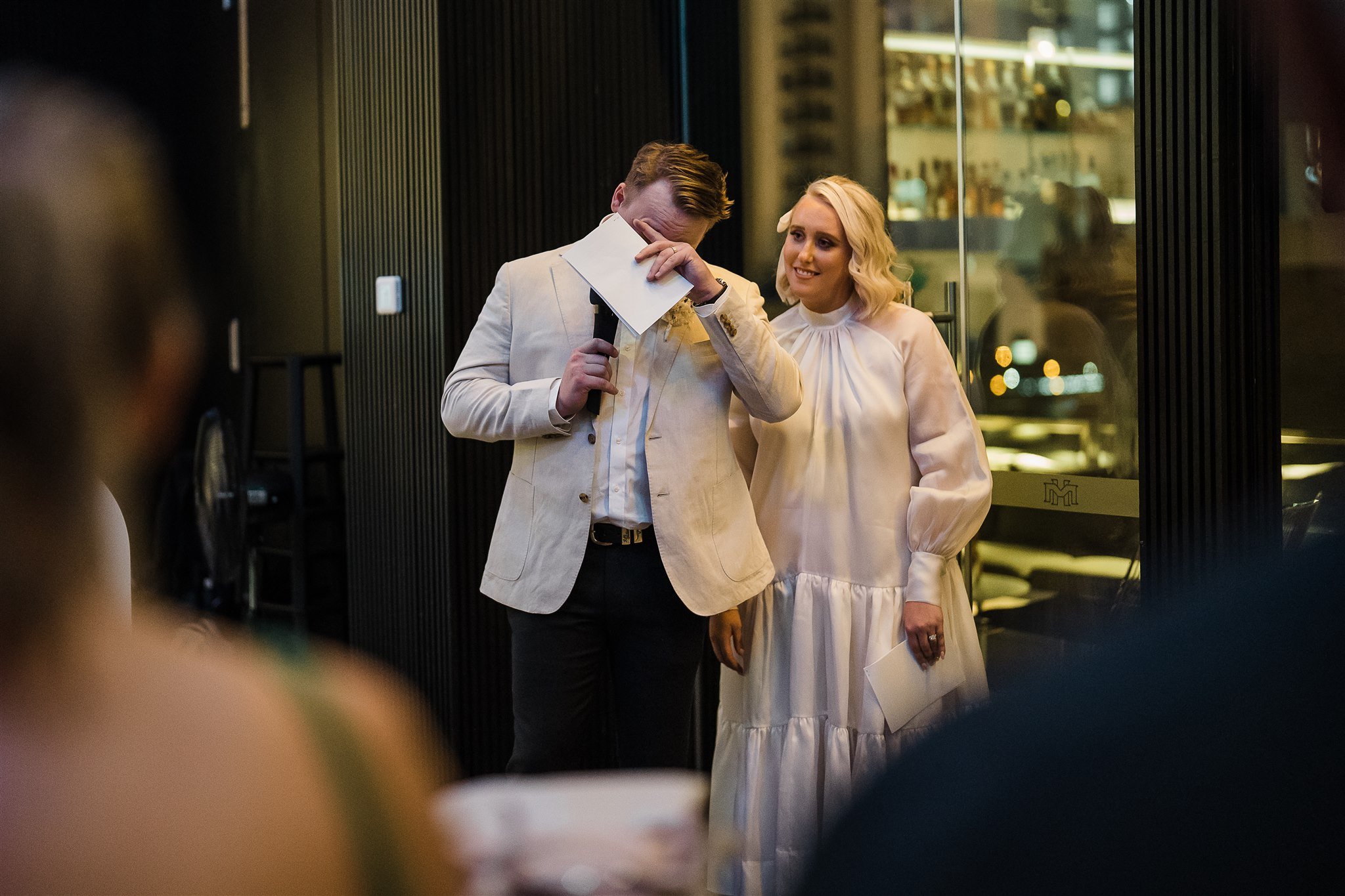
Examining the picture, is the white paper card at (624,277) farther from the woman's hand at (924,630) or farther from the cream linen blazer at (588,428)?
the woman's hand at (924,630)

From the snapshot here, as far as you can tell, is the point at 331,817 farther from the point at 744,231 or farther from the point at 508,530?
the point at 744,231

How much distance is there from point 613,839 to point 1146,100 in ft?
7.61

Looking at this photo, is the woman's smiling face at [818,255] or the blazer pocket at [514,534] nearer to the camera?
the blazer pocket at [514,534]

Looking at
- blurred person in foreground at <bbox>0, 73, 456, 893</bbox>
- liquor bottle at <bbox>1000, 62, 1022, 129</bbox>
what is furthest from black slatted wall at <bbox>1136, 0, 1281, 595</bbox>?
blurred person in foreground at <bbox>0, 73, 456, 893</bbox>

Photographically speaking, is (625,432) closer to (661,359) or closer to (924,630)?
(661,359)

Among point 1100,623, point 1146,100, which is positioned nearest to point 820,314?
point 1146,100

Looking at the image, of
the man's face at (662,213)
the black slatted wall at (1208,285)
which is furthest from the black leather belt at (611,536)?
the black slatted wall at (1208,285)

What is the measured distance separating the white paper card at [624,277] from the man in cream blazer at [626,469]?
1.2 inches

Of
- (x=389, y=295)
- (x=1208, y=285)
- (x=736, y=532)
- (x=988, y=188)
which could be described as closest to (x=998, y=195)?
(x=988, y=188)

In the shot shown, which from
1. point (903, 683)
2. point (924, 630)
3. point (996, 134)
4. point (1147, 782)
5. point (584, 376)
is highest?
point (996, 134)

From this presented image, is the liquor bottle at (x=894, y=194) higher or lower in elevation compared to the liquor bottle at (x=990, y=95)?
lower

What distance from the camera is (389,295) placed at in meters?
4.22

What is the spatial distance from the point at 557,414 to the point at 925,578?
90 centimetres

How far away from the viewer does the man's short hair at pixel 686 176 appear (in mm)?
2535
